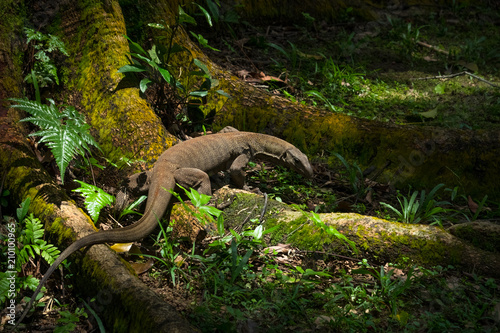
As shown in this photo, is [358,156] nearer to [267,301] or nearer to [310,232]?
[310,232]

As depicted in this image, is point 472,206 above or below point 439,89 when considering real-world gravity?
below

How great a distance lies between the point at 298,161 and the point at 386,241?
1.85 m

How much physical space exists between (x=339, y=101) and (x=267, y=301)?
4.84 m

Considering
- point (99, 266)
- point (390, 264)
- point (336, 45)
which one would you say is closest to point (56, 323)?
point (99, 266)

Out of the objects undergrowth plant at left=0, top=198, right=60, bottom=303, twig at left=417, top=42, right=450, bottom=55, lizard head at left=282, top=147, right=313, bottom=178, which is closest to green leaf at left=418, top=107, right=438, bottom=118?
lizard head at left=282, top=147, right=313, bottom=178

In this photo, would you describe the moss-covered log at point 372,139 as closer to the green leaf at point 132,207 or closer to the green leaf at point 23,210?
the green leaf at point 132,207

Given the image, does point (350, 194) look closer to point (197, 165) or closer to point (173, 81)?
point (197, 165)

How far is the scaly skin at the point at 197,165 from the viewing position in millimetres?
3654

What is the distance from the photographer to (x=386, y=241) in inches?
161

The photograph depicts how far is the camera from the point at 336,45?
9625mm

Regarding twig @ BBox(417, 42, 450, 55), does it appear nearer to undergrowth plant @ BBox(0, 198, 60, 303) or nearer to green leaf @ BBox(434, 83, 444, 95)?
green leaf @ BBox(434, 83, 444, 95)

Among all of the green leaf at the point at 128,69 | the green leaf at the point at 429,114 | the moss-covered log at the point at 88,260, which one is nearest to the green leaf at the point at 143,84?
the green leaf at the point at 128,69

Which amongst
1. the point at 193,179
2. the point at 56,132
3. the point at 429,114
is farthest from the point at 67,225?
the point at 429,114

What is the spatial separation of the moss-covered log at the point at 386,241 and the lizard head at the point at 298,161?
1.30 meters
